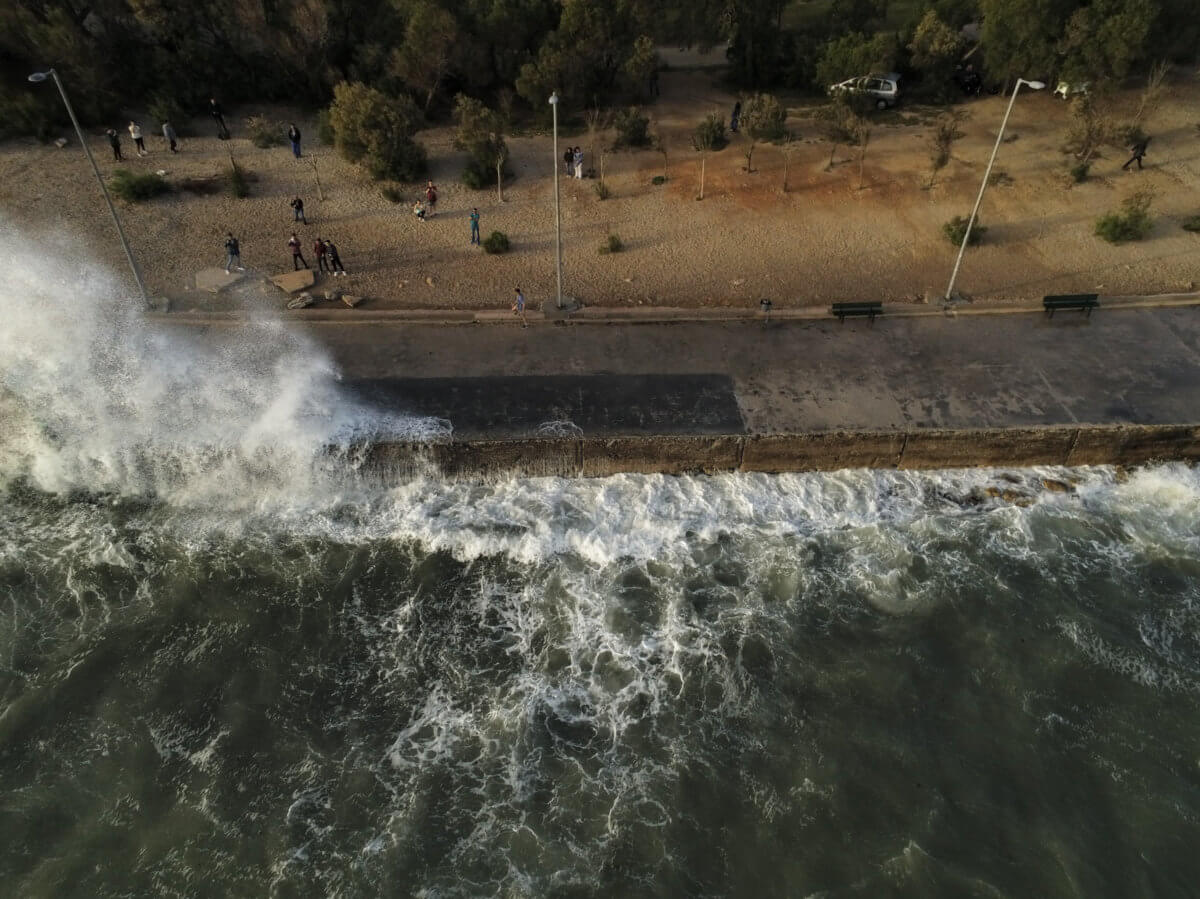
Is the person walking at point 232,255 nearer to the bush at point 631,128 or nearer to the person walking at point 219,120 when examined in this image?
the person walking at point 219,120

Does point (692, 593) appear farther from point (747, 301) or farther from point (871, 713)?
point (747, 301)

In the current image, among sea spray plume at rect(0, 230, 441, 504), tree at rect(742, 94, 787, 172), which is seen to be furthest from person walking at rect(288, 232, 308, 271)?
tree at rect(742, 94, 787, 172)

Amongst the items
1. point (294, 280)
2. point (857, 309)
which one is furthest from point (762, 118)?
point (294, 280)

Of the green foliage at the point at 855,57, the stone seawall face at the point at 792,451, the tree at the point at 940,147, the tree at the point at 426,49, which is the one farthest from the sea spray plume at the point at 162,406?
the green foliage at the point at 855,57

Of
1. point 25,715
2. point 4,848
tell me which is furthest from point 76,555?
point 4,848

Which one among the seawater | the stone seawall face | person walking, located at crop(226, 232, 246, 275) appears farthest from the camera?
person walking, located at crop(226, 232, 246, 275)

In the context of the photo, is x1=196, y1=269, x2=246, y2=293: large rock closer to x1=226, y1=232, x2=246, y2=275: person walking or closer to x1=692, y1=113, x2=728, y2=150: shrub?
x1=226, y1=232, x2=246, y2=275: person walking

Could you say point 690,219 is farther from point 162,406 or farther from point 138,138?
point 138,138
